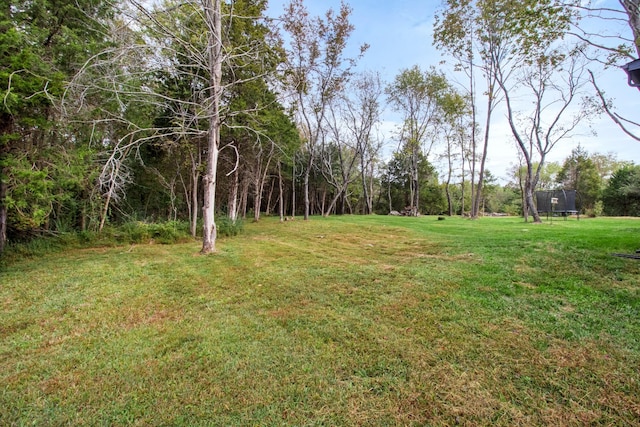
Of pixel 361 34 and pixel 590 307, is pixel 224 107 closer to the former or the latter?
pixel 590 307

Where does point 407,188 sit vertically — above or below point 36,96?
above

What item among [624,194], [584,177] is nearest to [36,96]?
[624,194]

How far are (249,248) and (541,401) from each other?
6114 millimetres

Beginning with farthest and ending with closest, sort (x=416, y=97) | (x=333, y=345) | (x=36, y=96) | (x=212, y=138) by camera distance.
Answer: (x=416, y=97)
(x=212, y=138)
(x=36, y=96)
(x=333, y=345)

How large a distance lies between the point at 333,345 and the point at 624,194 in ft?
103

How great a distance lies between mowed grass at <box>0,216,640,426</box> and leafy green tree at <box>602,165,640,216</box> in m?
26.0

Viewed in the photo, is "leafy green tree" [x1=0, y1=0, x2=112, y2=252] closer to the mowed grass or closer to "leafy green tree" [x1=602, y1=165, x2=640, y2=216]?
the mowed grass

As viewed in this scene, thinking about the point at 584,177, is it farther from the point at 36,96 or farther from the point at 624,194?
the point at 36,96

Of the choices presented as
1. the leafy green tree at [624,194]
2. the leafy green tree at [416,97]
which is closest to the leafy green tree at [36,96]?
the leafy green tree at [416,97]

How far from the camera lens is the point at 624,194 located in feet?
71.1

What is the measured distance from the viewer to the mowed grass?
62.4 inches

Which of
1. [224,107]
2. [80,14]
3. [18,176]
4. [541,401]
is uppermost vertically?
[80,14]

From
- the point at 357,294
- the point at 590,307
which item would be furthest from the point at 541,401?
the point at 357,294

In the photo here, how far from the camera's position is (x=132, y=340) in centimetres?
245
